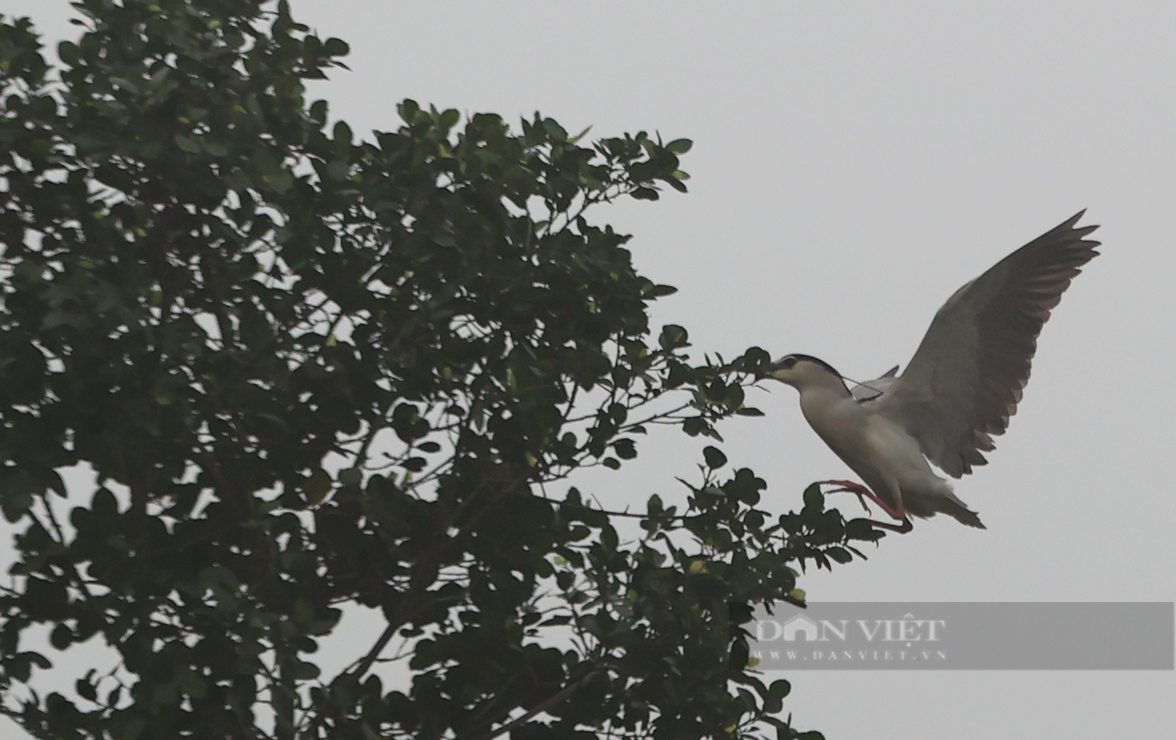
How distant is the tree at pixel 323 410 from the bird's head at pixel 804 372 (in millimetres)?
352

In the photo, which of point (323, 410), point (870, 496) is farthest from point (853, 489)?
point (323, 410)

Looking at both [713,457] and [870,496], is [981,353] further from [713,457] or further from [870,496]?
[713,457]

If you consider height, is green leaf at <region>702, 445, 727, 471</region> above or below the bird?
below

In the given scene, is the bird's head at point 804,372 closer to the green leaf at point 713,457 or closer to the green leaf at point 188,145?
the green leaf at point 713,457

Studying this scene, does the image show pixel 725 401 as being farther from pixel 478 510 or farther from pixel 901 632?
A: pixel 901 632

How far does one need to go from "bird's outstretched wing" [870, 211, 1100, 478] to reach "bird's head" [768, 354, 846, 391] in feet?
0.67

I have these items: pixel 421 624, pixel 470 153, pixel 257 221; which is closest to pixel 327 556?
pixel 421 624

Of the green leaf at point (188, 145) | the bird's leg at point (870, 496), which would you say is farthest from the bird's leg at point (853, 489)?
the green leaf at point (188, 145)

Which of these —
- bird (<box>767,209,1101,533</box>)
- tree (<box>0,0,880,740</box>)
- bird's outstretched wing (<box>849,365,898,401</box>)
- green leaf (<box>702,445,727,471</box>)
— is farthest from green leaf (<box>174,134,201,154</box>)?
bird's outstretched wing (<box>849,365,898,401</box>)

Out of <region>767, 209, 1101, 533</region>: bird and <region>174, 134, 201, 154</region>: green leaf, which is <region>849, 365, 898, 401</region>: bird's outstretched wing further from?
<region>174, 134, 201, 154</region>: green leaf

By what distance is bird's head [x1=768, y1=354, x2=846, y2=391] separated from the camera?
2496mm

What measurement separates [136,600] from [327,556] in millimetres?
318

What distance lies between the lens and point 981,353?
261cm

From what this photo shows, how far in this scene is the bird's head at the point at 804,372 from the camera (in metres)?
2.50
